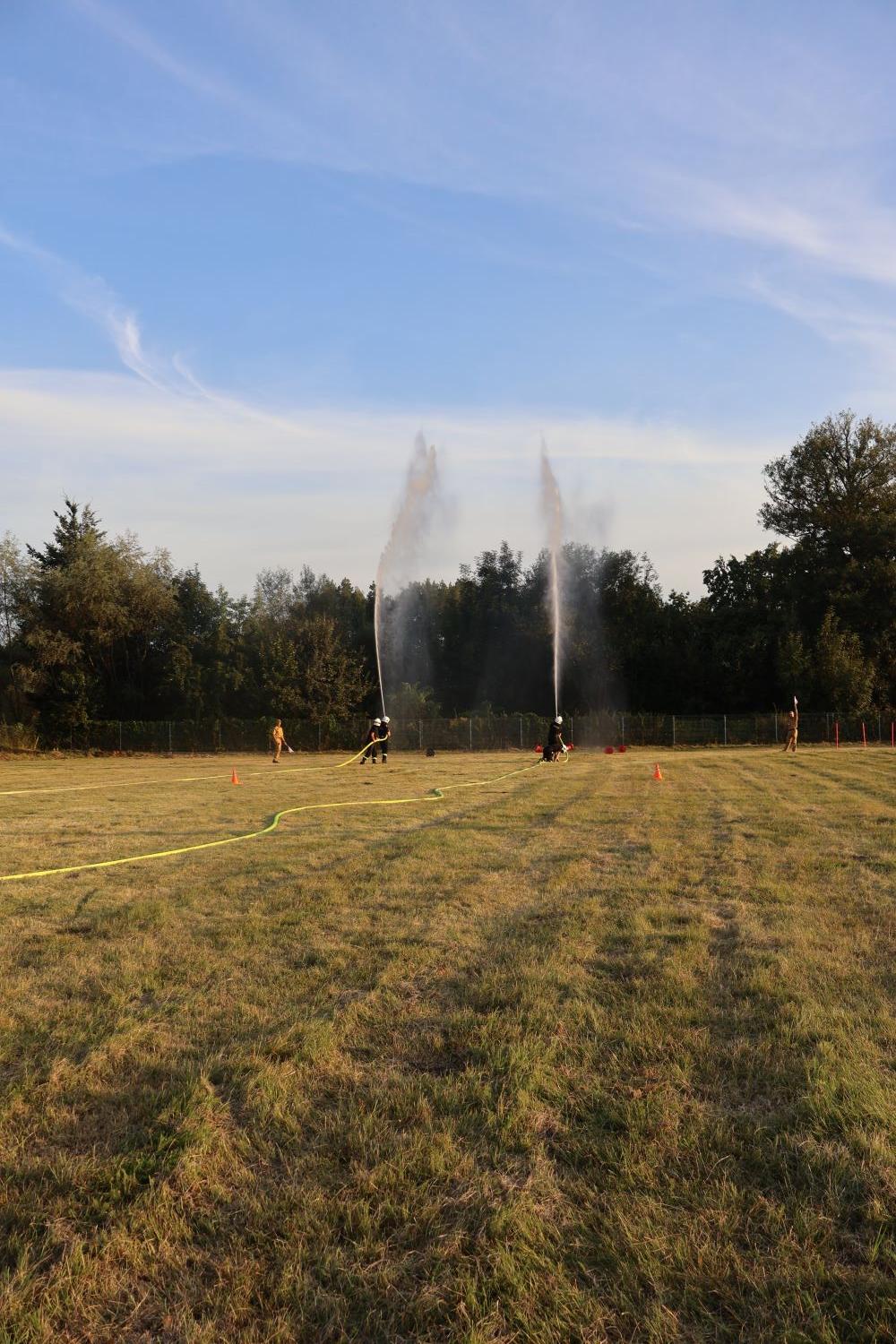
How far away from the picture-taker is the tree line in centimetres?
5231

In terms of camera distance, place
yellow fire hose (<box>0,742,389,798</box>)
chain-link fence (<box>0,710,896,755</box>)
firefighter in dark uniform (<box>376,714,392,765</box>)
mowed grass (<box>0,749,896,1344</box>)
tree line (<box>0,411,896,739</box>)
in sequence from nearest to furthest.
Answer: mowed grass (<box>0,749,896,1344</box>), yellow fire hose (<box>0,742,389,798</box>), firefighter in dark uniform (<box>376,714,392,765</box>), chain-link fence (<box>0,710,896,755</box>), tree line (<box>0,411,896,739</box>)

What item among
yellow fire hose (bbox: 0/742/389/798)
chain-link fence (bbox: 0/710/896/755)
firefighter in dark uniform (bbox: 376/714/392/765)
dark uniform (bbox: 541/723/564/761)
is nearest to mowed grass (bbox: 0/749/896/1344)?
yellow fire hose (bbox: 0/742/389/798)

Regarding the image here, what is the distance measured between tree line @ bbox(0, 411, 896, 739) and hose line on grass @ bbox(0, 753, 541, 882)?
29.1 meters

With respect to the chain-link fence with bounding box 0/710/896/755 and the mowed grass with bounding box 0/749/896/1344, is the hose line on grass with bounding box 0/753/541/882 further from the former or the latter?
the chain-link fence with bounding box 0/710/896/755

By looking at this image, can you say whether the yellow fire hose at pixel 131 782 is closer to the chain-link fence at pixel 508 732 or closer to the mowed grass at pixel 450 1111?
the chain-link fence at pixel 508 732

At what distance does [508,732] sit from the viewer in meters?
44.7

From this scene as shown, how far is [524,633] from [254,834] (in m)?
47.2

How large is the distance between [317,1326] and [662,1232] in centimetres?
114

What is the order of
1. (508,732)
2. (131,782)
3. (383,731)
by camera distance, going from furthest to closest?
1. (508,732)
2. (383,731)
3. (131,782)

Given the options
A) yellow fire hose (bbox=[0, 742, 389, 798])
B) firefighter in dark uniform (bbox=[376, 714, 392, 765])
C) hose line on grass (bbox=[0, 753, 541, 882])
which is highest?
firefighter in dark uniform (bbox=[376, 714, 392, 765])

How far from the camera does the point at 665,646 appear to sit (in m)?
55.7

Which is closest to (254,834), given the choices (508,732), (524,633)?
(508,732)

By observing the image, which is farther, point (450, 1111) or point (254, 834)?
point (254, 834)

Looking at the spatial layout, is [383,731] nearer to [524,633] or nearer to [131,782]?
[131,782]
